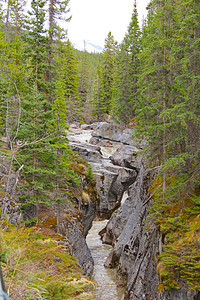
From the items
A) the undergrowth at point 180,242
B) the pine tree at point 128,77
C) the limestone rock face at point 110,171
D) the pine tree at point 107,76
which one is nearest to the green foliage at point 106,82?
the pine tree at point 107,76

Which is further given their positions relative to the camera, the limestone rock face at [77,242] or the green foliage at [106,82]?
the green foliage at [106,82]

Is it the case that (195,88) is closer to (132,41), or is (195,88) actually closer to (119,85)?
(119,85)

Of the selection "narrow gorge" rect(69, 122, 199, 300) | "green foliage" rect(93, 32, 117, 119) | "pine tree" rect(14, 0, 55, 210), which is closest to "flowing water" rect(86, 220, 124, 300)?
"narrow gorge" rect(69, 122, 199, 300)

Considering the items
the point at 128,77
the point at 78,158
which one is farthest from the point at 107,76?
the point at 78,158

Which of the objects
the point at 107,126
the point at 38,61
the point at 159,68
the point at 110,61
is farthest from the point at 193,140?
the point at 110,61

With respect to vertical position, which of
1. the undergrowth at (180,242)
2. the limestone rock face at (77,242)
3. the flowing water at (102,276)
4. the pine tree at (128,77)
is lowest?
the flowing water at (102,276)

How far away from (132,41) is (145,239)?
35.3 meters

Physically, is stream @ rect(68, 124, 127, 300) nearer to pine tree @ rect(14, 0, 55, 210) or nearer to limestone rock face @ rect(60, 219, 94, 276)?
limestone rock face @ rect(60, 219, 94, 276)

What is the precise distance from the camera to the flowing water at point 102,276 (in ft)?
48.8

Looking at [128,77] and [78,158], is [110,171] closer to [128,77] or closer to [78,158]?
[78,158]

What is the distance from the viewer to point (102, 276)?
17328 millimetres

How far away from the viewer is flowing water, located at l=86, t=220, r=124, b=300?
14875mm

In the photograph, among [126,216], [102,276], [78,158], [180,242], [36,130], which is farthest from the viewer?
[78,158]

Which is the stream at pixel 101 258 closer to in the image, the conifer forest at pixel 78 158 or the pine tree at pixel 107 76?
the conifer forest at pixel 78 158
